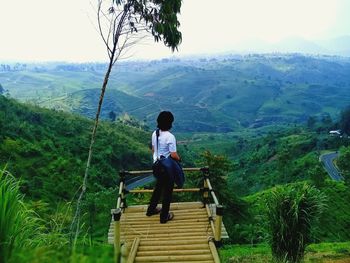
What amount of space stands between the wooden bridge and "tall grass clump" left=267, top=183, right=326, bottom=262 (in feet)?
5.85

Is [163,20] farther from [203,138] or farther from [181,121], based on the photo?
[181,121]

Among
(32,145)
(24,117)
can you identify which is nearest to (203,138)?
(24,117)

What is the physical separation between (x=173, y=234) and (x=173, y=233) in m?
0.07

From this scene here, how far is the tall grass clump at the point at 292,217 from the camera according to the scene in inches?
336

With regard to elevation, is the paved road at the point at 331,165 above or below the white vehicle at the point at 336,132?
below

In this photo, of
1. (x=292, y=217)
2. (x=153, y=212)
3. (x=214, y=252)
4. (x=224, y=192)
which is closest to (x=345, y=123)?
(x=224, y=192)

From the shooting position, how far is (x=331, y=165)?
64.8m

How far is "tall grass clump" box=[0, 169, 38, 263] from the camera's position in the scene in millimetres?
3066

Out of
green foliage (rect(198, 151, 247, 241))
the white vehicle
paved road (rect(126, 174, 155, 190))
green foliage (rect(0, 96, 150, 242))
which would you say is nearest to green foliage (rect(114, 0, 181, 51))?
green foliage (rect(198, 151, 247, 241))

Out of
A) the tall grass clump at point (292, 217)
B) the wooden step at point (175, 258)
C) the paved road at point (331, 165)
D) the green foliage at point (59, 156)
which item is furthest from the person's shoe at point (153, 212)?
the paved road at point (331, 165)

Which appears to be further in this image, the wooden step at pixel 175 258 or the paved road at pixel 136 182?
the paved road at pixel 136 182

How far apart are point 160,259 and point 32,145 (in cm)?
4116

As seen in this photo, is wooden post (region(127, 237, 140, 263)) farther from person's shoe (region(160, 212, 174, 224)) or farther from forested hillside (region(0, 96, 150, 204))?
forested hillside (region(0, 96, 150, 204))

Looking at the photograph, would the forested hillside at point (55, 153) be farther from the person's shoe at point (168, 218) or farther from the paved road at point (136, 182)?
the person's shoe at point (168, 218)
